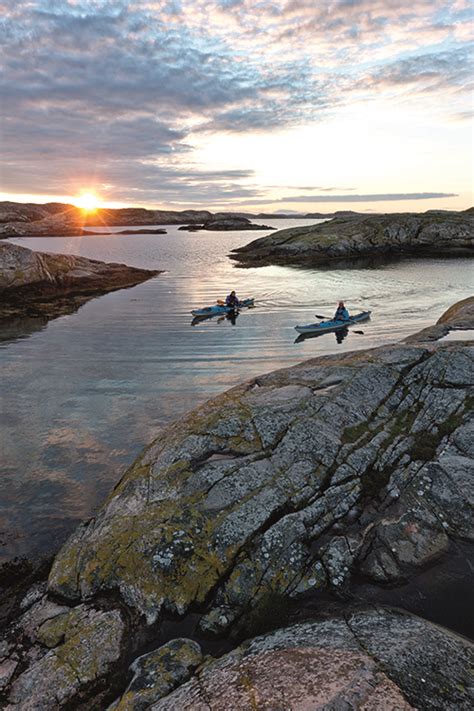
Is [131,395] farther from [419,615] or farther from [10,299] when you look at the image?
[10,299]

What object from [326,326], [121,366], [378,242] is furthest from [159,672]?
[378,242]

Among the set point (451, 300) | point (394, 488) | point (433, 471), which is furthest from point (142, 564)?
point (451, 300)

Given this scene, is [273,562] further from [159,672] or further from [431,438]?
[431,438]

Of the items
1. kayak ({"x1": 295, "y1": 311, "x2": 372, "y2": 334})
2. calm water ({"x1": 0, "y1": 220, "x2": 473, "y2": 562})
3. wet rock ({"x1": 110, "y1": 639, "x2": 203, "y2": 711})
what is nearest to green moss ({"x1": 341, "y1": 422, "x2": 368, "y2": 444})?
wet rock ({"x1": 110, "y1": 639, "x2": 203, "y2": 711})

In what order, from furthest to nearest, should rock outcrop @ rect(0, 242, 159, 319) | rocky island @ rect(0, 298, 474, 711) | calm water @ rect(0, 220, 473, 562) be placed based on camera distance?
1. rock outcrop @ rect(0, 242, 159, 319)
2. calm water @ rect(0, 220, 473, 562)
3. rocky island @ rect(0, 298, 474, 711)

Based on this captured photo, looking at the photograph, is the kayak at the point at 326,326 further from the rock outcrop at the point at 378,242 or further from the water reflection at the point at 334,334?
the rock outcrop at the point at 378,242

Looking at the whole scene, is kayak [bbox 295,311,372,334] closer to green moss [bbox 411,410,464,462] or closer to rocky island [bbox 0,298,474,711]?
rocky island [bbox 0,298,474,711]

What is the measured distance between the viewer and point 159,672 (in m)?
8.28

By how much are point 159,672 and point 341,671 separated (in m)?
3.44

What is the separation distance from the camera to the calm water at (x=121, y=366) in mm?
16516

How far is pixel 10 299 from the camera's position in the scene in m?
52.6

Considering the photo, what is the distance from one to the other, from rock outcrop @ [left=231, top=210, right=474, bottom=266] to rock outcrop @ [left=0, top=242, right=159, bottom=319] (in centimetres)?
4563

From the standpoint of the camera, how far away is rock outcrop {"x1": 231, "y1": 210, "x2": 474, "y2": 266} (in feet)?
346

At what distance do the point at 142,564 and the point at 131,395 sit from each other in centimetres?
1552
